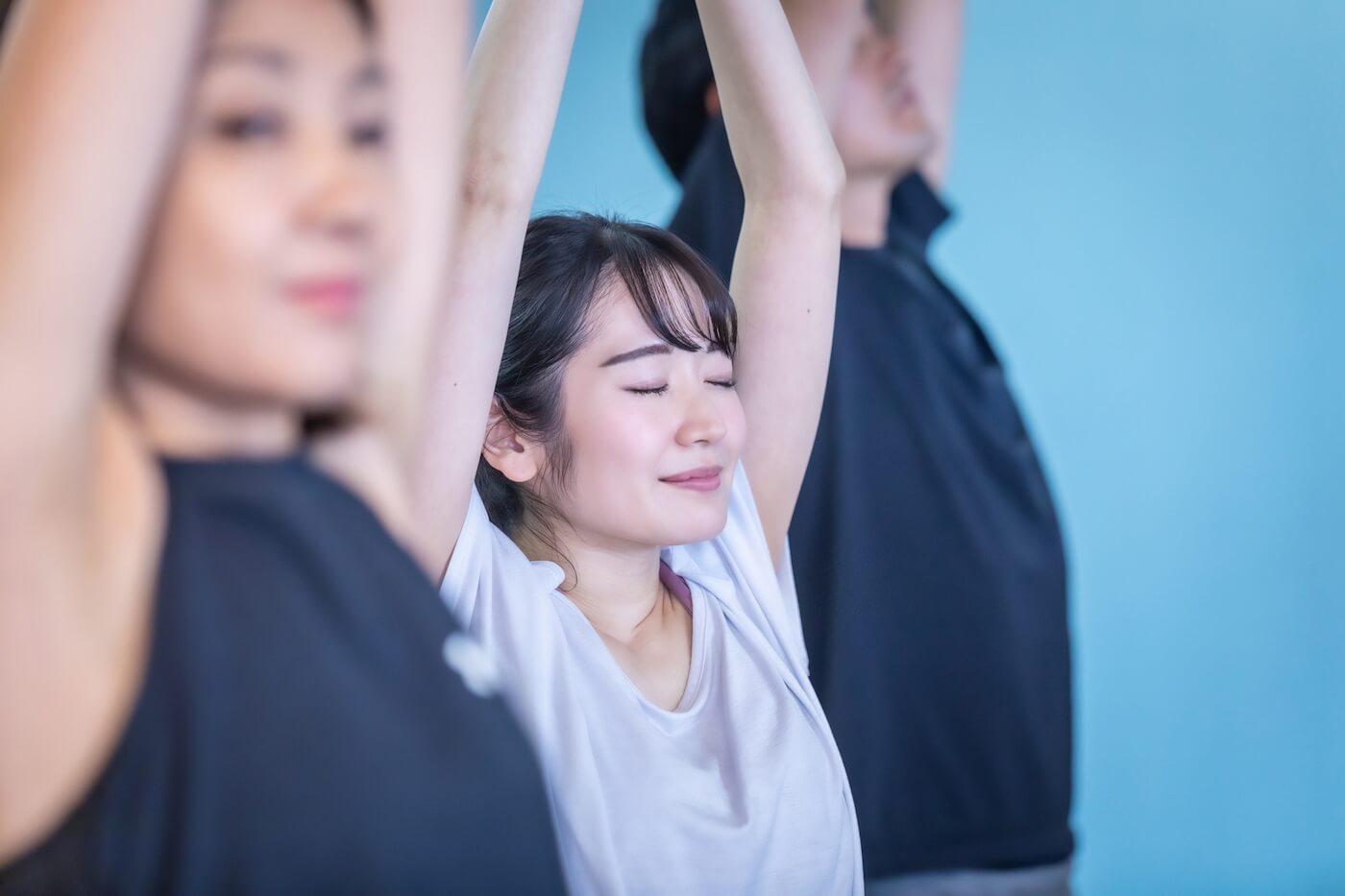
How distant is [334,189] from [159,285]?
0.08m

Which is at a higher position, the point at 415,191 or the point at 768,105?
the point at 768,105

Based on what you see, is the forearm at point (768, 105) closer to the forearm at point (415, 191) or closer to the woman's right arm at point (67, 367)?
the forearm at point (415, 191)

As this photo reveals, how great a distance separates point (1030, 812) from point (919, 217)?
2.10 feet

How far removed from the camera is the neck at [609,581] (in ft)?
3.29

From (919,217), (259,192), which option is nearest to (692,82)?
(919,217)

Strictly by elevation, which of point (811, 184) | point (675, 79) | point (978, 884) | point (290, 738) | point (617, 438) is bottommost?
point (978, 884)

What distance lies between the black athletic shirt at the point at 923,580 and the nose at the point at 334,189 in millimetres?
763

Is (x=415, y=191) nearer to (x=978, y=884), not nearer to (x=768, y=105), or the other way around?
(x=768, y=105)

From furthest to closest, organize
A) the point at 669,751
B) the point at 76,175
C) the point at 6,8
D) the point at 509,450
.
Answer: the point at 509,450
the point at 669,751
the point at 6,8
the point at 76,175

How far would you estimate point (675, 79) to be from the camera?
4.69ft

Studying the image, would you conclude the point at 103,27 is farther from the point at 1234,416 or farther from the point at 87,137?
the point at 1234,416

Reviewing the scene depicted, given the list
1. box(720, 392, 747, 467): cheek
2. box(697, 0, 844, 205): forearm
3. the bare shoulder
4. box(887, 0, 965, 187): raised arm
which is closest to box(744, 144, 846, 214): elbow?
box(697, 0, 844, 205): forearm

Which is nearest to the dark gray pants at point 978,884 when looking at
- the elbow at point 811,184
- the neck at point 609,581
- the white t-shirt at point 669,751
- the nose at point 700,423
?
the white t-shirt at point 669,751

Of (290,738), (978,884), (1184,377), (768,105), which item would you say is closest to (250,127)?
(290,738)
